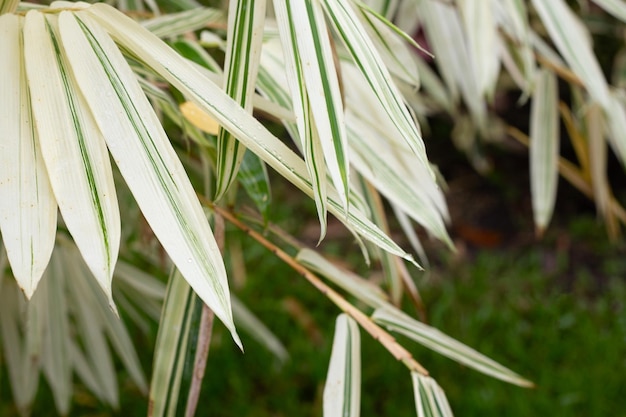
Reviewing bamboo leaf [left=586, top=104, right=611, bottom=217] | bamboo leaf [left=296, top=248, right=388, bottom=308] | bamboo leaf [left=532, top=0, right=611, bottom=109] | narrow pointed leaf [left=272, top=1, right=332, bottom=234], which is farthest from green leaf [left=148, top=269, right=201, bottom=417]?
bamboo leaf [left=586, top=104, right=611, bottom=217]

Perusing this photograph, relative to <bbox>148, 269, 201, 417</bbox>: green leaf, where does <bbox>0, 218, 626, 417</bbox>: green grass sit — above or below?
below

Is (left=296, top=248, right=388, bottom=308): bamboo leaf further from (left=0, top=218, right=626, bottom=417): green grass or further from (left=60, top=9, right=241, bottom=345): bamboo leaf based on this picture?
(left=0, top=218, right=626, bottom=417): green grass

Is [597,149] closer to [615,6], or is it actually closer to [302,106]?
[615,6]

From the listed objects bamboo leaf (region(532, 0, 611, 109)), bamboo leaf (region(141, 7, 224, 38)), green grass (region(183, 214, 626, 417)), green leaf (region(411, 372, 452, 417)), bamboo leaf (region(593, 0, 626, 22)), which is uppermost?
bamboo leaf (region(141, 7, 224, 38))

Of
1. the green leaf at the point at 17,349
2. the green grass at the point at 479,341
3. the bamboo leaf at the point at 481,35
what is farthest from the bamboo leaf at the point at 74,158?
the green grass at the point at 479,341

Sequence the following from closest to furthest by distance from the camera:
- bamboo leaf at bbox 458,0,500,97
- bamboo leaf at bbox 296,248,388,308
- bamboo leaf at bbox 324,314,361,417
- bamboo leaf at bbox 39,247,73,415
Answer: bamboo leaf at bbox 324,314,361,417 → bamboo leaf at bbox 296,248,388,308 → bamboo leaf at bbox 458,0,500,97 → bamboo leaf at bbox 39,247,73,415

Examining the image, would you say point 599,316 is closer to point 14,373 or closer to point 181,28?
point 14,373

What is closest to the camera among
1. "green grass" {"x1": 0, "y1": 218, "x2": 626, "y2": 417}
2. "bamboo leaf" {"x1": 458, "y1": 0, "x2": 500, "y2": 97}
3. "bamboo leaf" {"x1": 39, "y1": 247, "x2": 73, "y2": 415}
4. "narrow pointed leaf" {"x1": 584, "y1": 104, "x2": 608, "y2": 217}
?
"bamboo leaf" {"x1": 458, "y1": 0, "x2": 500, "y2": 97}
